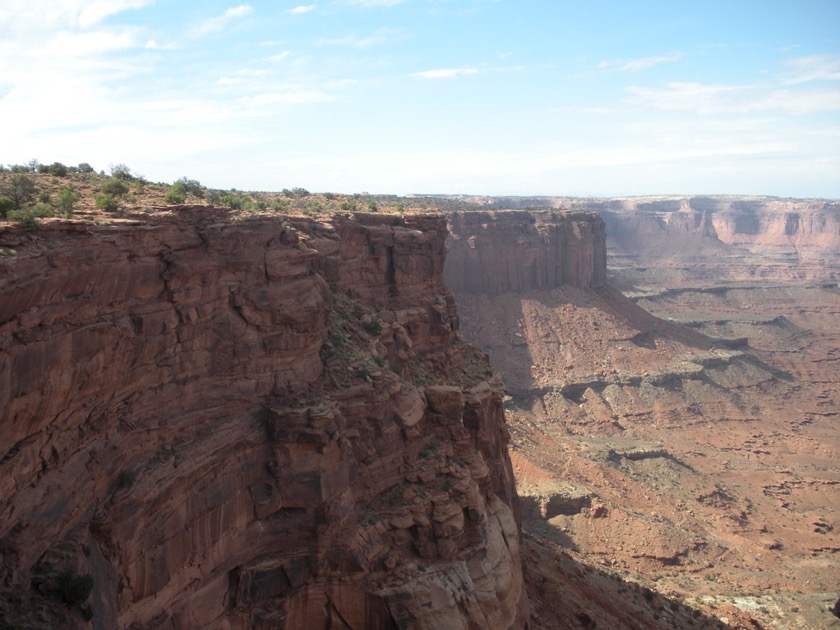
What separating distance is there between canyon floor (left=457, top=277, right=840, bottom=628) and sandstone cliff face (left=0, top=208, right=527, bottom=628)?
9.19 m

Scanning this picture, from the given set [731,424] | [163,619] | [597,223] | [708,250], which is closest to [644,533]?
[731,424]

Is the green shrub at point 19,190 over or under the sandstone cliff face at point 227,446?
over

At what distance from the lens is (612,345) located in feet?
281

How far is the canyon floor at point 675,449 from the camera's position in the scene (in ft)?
149

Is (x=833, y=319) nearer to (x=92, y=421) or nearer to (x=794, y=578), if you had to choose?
(x=794, y=578)

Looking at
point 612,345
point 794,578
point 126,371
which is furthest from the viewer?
point 612,345

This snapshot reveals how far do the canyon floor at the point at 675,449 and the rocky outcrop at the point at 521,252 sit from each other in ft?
6.93

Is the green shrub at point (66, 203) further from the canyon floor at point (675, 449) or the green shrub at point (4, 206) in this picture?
the canyon floor at point (675, 449)

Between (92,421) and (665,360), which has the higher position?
(92,421)

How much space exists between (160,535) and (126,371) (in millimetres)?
4212

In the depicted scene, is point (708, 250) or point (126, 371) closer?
point (126, 371)

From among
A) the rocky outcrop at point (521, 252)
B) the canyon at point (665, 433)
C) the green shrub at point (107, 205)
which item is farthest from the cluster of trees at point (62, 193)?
A: the rocky outcrop at point (521, 252)

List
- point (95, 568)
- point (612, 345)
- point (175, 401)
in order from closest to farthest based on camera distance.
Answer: point (95, 568) → point (175, 401) → point (612, 345)

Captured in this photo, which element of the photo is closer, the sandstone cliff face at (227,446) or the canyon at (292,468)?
the sandstone cliff face at (227,446)
